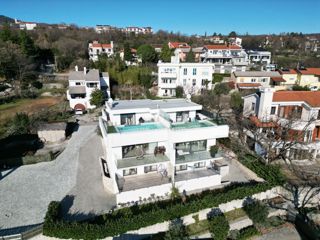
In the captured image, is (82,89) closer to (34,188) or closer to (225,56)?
(34,188)

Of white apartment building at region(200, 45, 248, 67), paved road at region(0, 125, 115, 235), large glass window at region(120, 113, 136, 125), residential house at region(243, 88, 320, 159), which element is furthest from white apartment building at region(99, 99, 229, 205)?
→ white apartment building at region(200, 45, 248, 67)

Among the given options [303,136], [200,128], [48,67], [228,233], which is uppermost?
[48,67]

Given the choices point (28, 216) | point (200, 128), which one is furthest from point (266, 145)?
point (28, 216)

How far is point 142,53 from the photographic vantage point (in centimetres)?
6588

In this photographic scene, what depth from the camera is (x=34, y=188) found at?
20969 mm

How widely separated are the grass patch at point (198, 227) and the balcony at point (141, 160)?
5842 millimetres

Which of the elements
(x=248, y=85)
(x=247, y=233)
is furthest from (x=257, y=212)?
(x=248, y=85)

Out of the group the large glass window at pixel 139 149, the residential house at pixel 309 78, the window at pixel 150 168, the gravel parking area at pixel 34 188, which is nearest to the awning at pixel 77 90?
the gravel parking area at pixel 34 188

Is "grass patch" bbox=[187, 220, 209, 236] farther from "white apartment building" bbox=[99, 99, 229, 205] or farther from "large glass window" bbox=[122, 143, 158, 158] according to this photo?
"large glass window" bbox=[122, 143, 158, 158]

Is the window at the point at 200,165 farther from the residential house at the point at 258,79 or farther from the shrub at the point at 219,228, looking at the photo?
the residential house at the point at 258,79

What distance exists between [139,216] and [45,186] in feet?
34.3

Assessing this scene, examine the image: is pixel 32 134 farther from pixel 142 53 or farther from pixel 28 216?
pixel 142 53

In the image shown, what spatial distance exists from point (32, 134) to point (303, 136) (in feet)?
114

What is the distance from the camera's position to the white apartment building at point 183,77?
5106 cm
